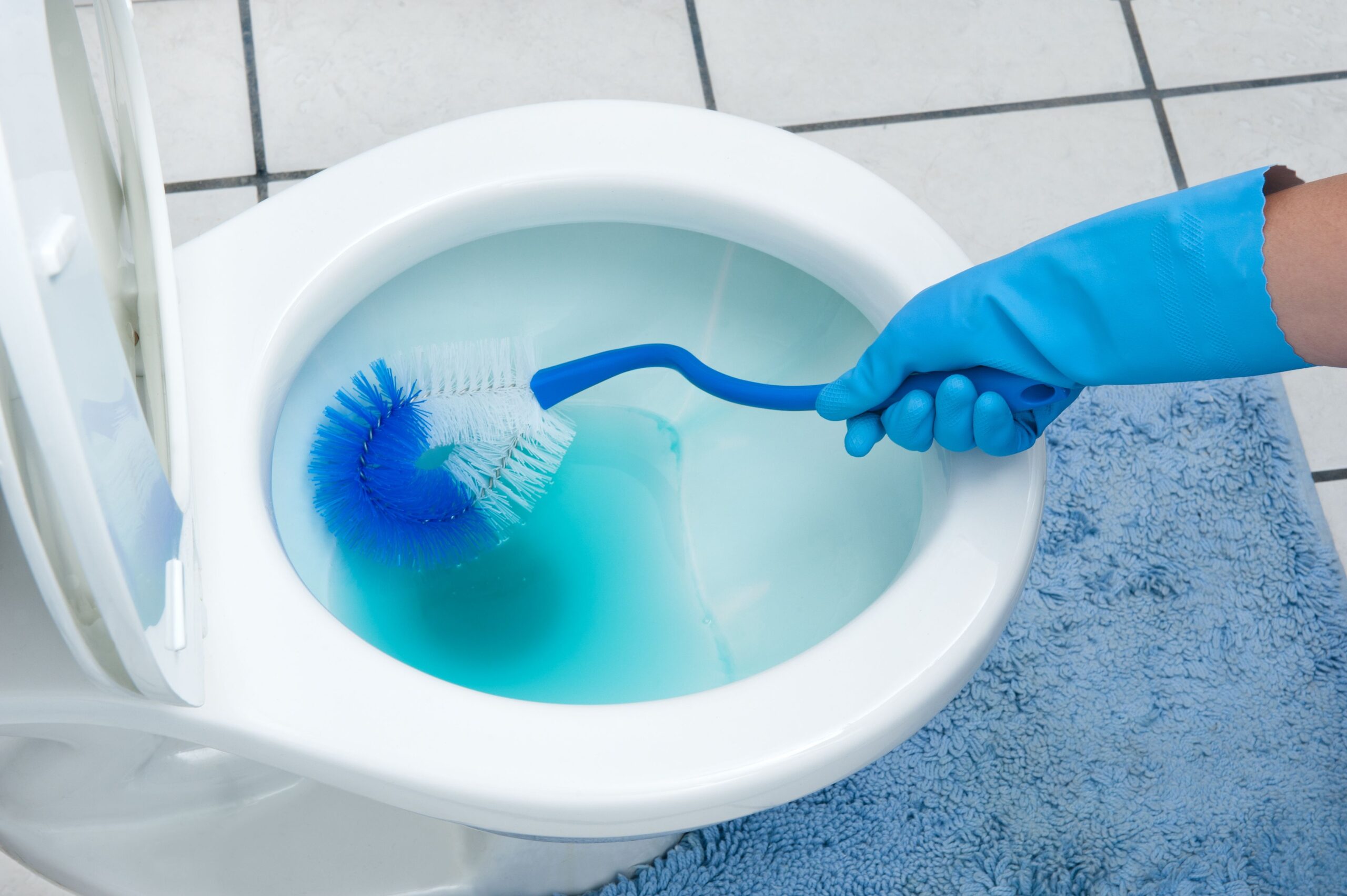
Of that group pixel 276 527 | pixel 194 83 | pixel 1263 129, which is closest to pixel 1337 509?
pixel 1263 129

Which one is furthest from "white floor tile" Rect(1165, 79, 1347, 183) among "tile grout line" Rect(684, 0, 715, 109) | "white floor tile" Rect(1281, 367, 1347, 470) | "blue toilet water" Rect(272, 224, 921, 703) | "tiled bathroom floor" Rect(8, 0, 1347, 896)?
"blue toilet water" Rect(272, 224, 921, 703)

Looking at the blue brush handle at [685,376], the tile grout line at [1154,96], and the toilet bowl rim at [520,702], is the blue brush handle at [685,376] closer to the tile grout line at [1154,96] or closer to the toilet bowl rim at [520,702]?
the toilet bowl rim at [520,702]

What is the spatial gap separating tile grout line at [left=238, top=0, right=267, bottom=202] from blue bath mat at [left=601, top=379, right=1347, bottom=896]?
66cm

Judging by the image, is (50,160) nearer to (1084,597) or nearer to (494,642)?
(494,642)

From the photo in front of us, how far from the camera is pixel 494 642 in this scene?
66 centimetres

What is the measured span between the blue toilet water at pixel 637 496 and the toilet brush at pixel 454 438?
17mm

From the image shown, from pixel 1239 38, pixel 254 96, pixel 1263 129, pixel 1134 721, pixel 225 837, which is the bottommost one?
pixel 1134 721

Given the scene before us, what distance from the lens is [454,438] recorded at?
64 cm

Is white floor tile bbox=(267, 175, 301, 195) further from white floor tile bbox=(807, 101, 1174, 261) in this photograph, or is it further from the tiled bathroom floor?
white floor tile bbox=(807, 101, 1174, 261)

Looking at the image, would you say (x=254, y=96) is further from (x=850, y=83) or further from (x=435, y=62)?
(x=850, y=83)

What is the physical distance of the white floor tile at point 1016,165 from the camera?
41.6 inches

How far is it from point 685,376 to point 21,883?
1.84 ft

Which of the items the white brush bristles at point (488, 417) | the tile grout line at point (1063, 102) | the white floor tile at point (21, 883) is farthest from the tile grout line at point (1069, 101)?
the white floor tile at point (21, 883)

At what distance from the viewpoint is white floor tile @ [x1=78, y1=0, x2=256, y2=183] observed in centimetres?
102
